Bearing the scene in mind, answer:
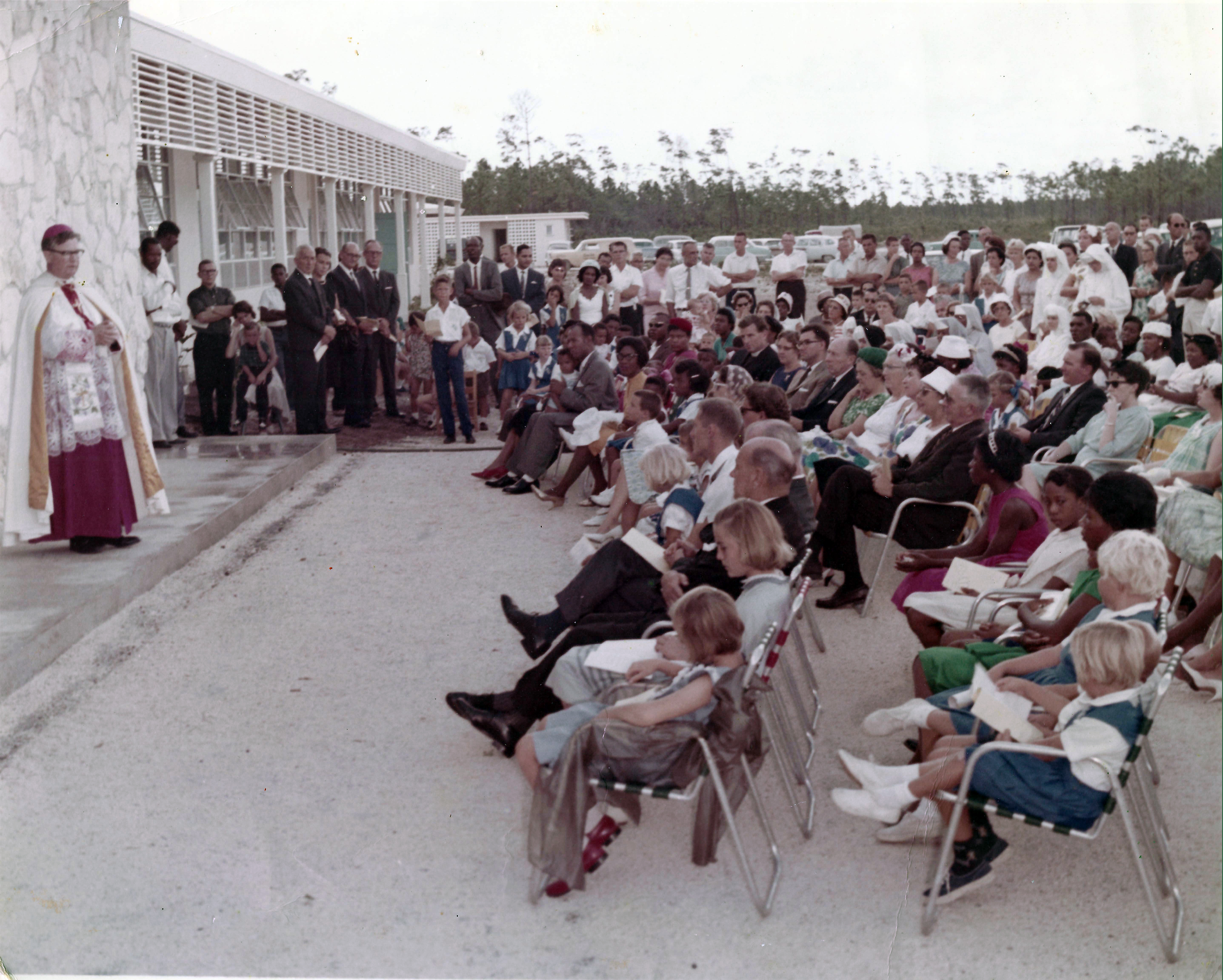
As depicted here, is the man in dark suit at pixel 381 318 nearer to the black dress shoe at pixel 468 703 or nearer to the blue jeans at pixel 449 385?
the blue jeans at pixel 449 385

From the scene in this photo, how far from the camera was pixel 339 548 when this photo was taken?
24.1ft

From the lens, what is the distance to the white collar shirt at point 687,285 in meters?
13.6

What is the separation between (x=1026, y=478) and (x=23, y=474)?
4794 mm

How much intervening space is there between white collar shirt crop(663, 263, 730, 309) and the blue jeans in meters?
3.31

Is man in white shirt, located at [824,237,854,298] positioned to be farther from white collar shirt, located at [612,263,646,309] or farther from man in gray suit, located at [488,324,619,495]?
man in gray suit, located at [488,324,619,495]

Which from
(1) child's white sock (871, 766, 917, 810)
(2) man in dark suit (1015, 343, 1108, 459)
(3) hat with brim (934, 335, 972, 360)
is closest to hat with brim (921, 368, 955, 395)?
(2) man in dark suit (1015, 343, 1108, 459)

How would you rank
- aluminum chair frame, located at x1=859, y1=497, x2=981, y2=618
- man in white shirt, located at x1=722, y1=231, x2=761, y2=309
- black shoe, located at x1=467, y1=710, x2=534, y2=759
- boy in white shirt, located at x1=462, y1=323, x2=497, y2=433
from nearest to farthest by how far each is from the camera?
1. black shoe, located at x1=467, y1=710, x2=534, y2=759
2. aluminum chair frame, located at x1=859, y1=497, x2=981, y2=618
3. boy in white shirt, located at x1=462, y1=323, x2=497, y2=433
4. man in white shirt, located at x1=722, y1=231, x2=761, y2=309

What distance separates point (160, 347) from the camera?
10.2 metres

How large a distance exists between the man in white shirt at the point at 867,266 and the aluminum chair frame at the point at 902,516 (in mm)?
7714

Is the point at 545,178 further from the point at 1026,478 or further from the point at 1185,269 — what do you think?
the point at 1026,478

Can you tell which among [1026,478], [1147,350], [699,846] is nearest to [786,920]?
[699,846]

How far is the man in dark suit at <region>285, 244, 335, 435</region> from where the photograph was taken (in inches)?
425

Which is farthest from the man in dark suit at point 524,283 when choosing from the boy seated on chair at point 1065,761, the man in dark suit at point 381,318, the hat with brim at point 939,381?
the boy seated on chair at point 1065,761

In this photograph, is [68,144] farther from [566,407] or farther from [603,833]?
[603,833]
